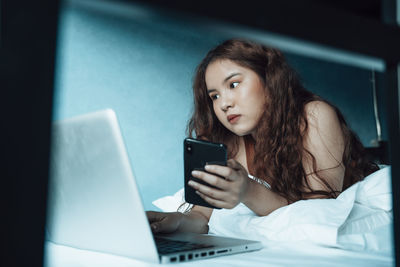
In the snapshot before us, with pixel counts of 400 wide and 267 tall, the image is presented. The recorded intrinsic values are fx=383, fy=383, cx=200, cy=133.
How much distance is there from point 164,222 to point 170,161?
49.0 inches

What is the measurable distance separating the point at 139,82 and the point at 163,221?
1.26m

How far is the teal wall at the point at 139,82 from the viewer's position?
6.36 feet

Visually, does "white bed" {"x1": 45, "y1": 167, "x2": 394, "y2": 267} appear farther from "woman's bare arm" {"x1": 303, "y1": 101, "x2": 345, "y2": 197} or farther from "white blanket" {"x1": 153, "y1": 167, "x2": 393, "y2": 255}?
"woman's bare arm" {"x1": 303, "y1": 101, "x2": 345, "y2": 197}

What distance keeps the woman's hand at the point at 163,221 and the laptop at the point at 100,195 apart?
0.25 metres

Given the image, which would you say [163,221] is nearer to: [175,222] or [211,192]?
[175,222]

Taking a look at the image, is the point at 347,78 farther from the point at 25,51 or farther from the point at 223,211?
the point at 25,51

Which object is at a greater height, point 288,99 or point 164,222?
point 288,99

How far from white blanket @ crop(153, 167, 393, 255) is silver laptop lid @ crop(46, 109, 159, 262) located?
14.9 inches

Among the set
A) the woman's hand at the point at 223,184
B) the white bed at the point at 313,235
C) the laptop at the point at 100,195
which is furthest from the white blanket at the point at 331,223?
the laptop at the point at 100,195

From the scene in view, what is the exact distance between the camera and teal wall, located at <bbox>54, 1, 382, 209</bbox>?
1.94 meters

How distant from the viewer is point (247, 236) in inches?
37.0

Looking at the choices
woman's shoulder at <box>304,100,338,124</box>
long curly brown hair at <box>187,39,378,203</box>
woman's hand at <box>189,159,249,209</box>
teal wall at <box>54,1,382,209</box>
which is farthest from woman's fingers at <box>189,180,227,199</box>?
teal wall at <box>54,1,382,209</box>

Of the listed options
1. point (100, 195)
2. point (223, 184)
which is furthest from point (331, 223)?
point (100, 195)

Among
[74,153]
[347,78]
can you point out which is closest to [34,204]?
[74,153]
